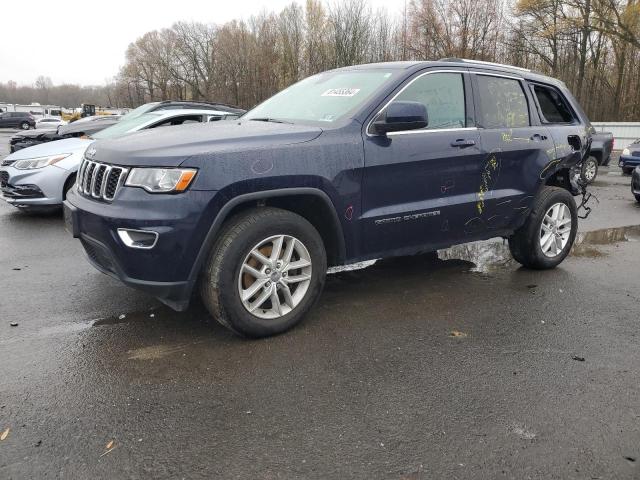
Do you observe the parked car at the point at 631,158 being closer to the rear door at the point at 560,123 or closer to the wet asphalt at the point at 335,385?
the rear door at the point at 560,123

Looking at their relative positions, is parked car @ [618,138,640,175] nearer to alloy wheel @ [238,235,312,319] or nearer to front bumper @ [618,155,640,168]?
front bumper @ [618,155,640,168]

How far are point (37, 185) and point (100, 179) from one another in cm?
441

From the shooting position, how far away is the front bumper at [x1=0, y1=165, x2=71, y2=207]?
7152 millimetres

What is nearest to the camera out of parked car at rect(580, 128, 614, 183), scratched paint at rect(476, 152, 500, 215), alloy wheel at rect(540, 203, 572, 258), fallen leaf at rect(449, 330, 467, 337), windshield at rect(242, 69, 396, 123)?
fallen leaf at rect(449, 330, 467, 337)

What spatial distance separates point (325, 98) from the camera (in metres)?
4.26

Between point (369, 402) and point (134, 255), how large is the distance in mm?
1631

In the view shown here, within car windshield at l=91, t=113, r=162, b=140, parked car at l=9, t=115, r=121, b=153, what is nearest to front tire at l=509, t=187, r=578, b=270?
car windshield at l=91, t=113, r=162, b=140

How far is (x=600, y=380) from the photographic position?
3195 mm

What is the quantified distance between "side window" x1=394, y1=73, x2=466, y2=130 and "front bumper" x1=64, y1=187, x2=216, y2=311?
6.22 ft

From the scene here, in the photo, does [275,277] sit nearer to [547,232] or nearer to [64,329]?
[64,329]

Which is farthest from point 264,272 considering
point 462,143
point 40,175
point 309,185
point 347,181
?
point 40,175

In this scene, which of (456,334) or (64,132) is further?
(64,132)

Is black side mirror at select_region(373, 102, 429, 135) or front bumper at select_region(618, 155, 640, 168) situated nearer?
black side mirror at select_region(373, 102, 429, 135)

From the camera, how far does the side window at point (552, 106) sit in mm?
5262
